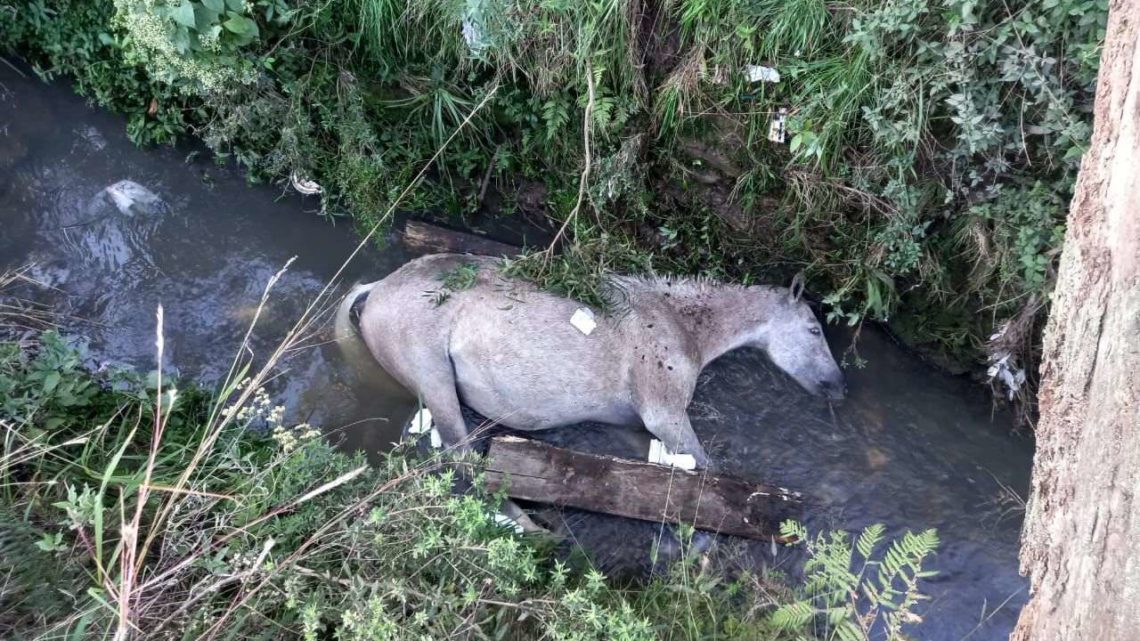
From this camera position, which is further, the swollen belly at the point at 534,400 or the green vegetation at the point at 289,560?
the swollen belly at the point at 534,400

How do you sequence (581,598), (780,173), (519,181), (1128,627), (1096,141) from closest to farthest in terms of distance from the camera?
(1128,627), (1096,141), (581,598), (780,173), (519,181)

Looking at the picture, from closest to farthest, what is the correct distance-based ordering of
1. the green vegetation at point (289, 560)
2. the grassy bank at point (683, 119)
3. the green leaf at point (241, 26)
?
1. the green vegetation at point (289, 560)
2. the grassy bank at point (683, 119)
3. the green leaf at point (241, 26)

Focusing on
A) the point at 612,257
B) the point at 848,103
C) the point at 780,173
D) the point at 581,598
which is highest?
the point at 848,103

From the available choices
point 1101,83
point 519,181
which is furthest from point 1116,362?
point 519,181

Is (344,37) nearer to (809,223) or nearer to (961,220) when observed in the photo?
(809,223)

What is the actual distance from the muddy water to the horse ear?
0.60 metres

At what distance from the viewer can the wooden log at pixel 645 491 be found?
523 cm

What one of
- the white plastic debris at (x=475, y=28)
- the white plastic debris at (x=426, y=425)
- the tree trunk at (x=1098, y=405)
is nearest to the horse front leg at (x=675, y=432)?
the white plastic debris at (x=426, y=425)

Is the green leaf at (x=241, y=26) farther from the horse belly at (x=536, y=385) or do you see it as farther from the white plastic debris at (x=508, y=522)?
the white plastic debris at (x=508, y=522)

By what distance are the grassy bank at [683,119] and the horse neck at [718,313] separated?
33 cm

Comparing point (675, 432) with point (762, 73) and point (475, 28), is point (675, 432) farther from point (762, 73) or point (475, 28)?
point (475, 28)

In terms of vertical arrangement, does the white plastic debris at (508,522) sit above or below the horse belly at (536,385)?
below

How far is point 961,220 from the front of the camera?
507 centimetres

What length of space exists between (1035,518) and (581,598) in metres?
2.16
